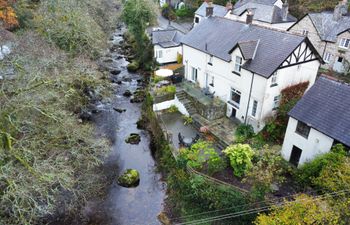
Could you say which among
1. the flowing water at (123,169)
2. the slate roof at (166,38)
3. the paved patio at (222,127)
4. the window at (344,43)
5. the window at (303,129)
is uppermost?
the window at (344,43)

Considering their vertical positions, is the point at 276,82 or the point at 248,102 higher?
the point at 276,82

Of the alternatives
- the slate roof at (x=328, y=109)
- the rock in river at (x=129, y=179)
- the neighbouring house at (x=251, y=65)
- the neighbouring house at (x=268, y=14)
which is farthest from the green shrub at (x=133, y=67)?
the slate roof at (x=328, y=109)

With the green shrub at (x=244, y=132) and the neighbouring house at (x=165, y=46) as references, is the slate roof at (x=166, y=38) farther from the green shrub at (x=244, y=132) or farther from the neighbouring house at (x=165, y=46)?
the green shrub at (x=244, y=132)

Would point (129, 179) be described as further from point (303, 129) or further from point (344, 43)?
point (344, 43)

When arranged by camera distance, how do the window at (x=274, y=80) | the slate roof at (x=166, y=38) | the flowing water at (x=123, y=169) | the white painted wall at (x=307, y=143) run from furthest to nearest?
the slate roof at (x=166, y=38) < the window at (x=274, y=80) < the flowing water at (x=123, y=169) < the white painted wall at (x=307, y=143)

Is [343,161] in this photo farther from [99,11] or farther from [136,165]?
[99,11]

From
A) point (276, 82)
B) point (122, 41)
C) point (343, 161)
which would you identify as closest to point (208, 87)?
point (276, 82)

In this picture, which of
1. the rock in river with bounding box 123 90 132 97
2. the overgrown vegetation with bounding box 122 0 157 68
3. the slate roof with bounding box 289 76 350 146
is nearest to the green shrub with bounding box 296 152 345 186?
the slate roof with bounding box 289 76 350 146
